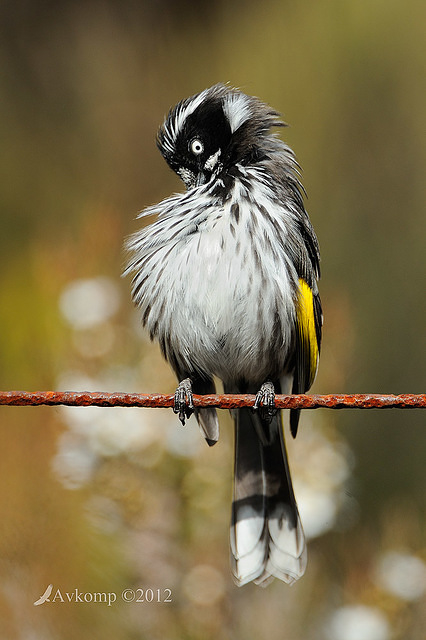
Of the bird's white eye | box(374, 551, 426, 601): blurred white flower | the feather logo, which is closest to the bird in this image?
the bird's white eye

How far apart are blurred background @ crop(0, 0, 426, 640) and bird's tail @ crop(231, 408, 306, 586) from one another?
0.10 metres

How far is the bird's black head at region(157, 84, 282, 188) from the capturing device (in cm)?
350

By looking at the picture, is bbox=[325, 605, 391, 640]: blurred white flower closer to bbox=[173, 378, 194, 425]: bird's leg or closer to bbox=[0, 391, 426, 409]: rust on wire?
bbox=[173, 378, 194, 425]: bird's leg

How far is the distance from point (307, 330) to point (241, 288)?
38 cm

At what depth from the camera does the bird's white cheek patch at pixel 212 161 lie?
3.48 meters

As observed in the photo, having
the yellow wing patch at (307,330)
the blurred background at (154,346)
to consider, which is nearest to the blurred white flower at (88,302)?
the blurred background at (154,346)

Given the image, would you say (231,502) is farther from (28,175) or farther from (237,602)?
(28,175)

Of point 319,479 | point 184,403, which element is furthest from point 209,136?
point 319,479

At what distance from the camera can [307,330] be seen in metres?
3.36

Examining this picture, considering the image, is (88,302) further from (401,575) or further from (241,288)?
(401,575)

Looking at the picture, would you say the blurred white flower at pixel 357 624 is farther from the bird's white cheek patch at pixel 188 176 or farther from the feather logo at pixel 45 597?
the bird's white cheek patch at pixel 188 176

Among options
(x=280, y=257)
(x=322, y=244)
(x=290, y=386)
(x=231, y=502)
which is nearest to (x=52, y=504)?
(x=231, y=502)

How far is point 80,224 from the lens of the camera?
515 cm

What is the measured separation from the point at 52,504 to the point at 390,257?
109 inches
